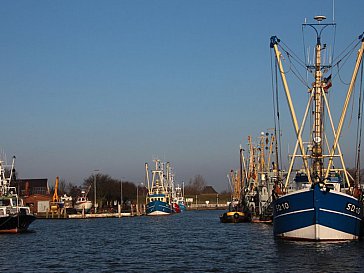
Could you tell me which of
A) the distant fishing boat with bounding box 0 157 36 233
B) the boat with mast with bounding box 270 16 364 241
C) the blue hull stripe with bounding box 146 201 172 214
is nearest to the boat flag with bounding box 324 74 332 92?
the boat with mast with bounding box 270 16 364 241

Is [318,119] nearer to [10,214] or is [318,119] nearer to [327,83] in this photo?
[327,83]

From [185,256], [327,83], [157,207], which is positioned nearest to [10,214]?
[185,256]

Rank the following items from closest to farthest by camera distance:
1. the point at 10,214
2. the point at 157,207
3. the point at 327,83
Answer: the point at 327,83 < the point at 10,214 < the point at 157,207

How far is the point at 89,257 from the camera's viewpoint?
55.7m

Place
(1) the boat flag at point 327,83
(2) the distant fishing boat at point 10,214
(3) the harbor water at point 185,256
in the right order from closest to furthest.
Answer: (3) the harbor water at point 185,256 < (1) the boat flag at point 327,83 < (2) the distant fishing boat at point 10,214

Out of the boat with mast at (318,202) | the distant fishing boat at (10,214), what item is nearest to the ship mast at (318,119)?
the boat with mast at (318,202)

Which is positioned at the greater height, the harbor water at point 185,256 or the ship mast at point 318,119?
the ship mast at point 318,119

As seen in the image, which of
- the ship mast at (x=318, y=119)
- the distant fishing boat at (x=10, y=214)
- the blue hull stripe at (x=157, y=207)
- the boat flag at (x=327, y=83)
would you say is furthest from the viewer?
the blue hull stripe at (x=157, y=207)

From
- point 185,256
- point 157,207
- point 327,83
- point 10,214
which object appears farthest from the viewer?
point 157,207

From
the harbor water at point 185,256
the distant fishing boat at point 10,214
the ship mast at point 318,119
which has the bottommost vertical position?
the harbor water at point 185,256

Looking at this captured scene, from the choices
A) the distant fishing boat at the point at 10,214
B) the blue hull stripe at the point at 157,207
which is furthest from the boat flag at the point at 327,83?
the blue hull stripe at the point at 157,207

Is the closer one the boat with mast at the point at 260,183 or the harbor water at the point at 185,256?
the harbor water at the point at 185,256

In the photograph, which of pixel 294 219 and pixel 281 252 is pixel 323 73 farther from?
pixel 281 252

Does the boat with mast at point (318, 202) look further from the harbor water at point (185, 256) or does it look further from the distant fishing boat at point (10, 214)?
the distant fishing boat at point (10, 214)
